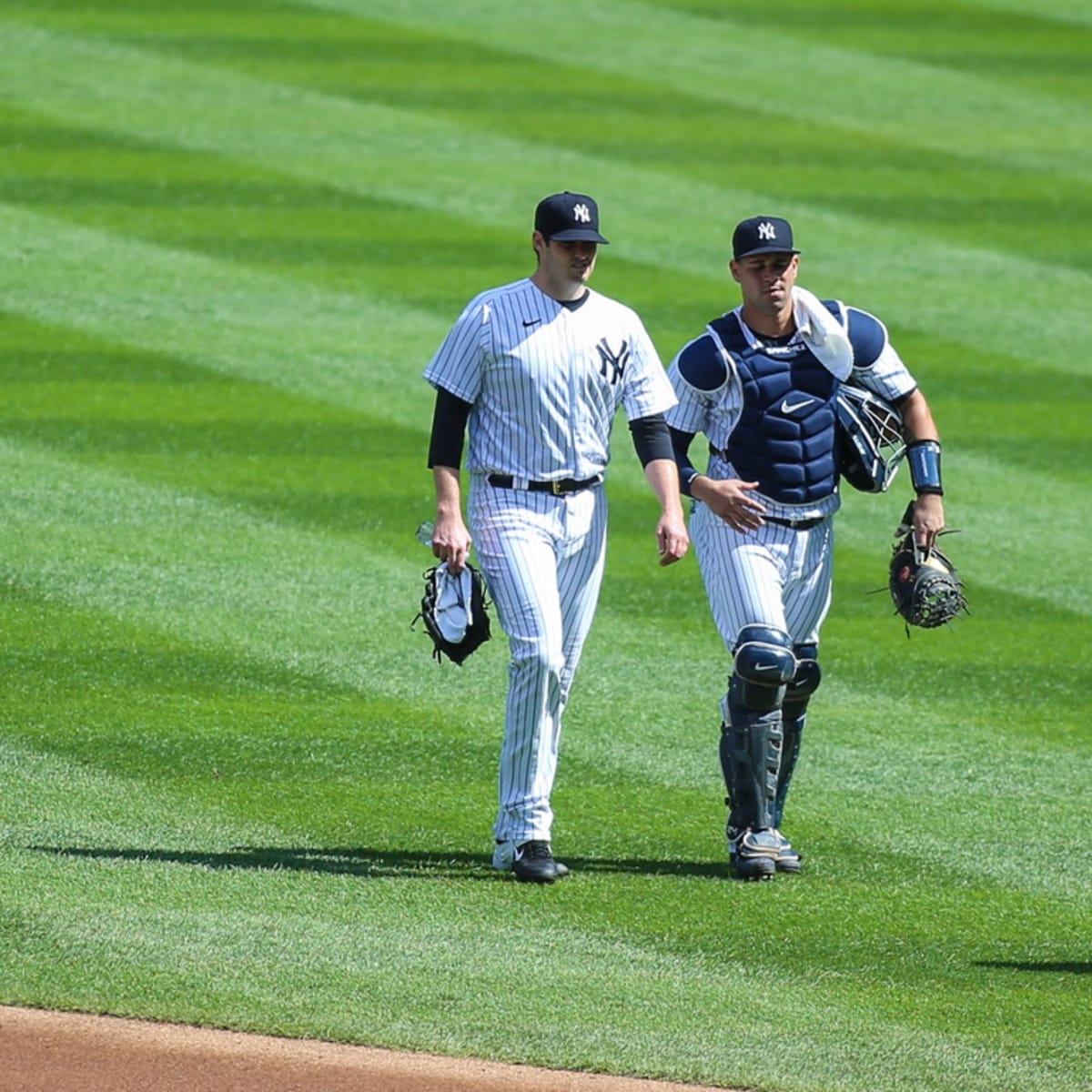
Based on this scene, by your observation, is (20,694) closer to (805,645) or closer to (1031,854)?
(805,645)

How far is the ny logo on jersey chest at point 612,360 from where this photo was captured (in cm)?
630

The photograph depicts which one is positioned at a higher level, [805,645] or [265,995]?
[805,645]

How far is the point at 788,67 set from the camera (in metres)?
18.5

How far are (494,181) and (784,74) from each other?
4078 mm

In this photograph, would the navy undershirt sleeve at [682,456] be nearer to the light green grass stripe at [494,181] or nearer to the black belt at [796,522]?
the black belt at [796,522]

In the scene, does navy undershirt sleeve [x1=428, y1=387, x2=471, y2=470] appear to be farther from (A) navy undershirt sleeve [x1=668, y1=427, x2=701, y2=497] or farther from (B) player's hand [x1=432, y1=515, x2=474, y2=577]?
(A) navy undershirt sleeve [x1=668, y1=427, x2=701, y2=497]

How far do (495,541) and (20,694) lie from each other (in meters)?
2.44

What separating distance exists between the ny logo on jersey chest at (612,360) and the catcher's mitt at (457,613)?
703 millimetres

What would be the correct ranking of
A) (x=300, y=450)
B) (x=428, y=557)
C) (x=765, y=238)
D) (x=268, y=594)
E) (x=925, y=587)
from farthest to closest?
(x=300, y=450) → (x=428, y=557) → (x=268, y=594) → (x=925, y=587) → (x=765, y=238)

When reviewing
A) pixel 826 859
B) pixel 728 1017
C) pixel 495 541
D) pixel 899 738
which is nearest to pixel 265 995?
pixel 728 1017

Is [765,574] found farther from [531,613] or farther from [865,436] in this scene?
[531,613]

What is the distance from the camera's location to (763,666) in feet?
20.5

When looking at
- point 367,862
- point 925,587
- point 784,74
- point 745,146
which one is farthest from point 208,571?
point 784,74

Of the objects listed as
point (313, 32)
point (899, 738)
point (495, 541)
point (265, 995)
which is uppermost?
point (313, 32)
